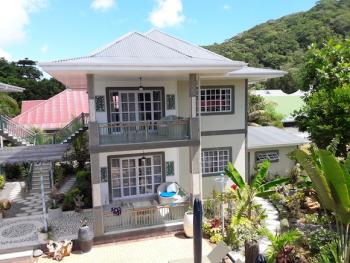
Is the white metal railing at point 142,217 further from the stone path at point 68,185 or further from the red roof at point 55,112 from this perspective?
the red roof at point 55,112

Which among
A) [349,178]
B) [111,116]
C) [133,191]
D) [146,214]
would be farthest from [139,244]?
[349,178]

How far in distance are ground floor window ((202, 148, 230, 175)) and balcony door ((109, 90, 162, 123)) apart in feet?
11.7

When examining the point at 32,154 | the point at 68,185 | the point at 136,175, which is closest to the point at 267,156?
the point at 136,175

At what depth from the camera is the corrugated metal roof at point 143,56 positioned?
12.3 metres

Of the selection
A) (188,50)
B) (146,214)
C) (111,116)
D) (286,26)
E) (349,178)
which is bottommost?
(146,214)

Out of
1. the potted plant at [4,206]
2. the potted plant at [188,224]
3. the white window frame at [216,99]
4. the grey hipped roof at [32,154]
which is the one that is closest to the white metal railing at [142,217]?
the potted plant at [188,224]

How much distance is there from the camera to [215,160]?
1769cm

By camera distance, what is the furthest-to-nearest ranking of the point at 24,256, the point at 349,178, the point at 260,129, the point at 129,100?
the point at 260,129
the point at 129,100
the point at 24,256
the point at 349,178

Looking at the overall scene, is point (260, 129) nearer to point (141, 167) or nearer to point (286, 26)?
point (141, 167)

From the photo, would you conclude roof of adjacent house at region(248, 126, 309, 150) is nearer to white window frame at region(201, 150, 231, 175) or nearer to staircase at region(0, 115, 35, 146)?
white window frame at region(201, 150, 231, 175)

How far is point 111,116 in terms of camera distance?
15547mm

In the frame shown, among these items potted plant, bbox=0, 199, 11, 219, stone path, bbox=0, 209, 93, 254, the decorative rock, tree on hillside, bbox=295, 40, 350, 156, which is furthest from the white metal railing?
tree on hillside, bbox=295, 40, 350, 156

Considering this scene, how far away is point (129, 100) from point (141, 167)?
3651 millimetres

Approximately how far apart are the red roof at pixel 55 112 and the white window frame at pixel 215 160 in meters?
16.1
